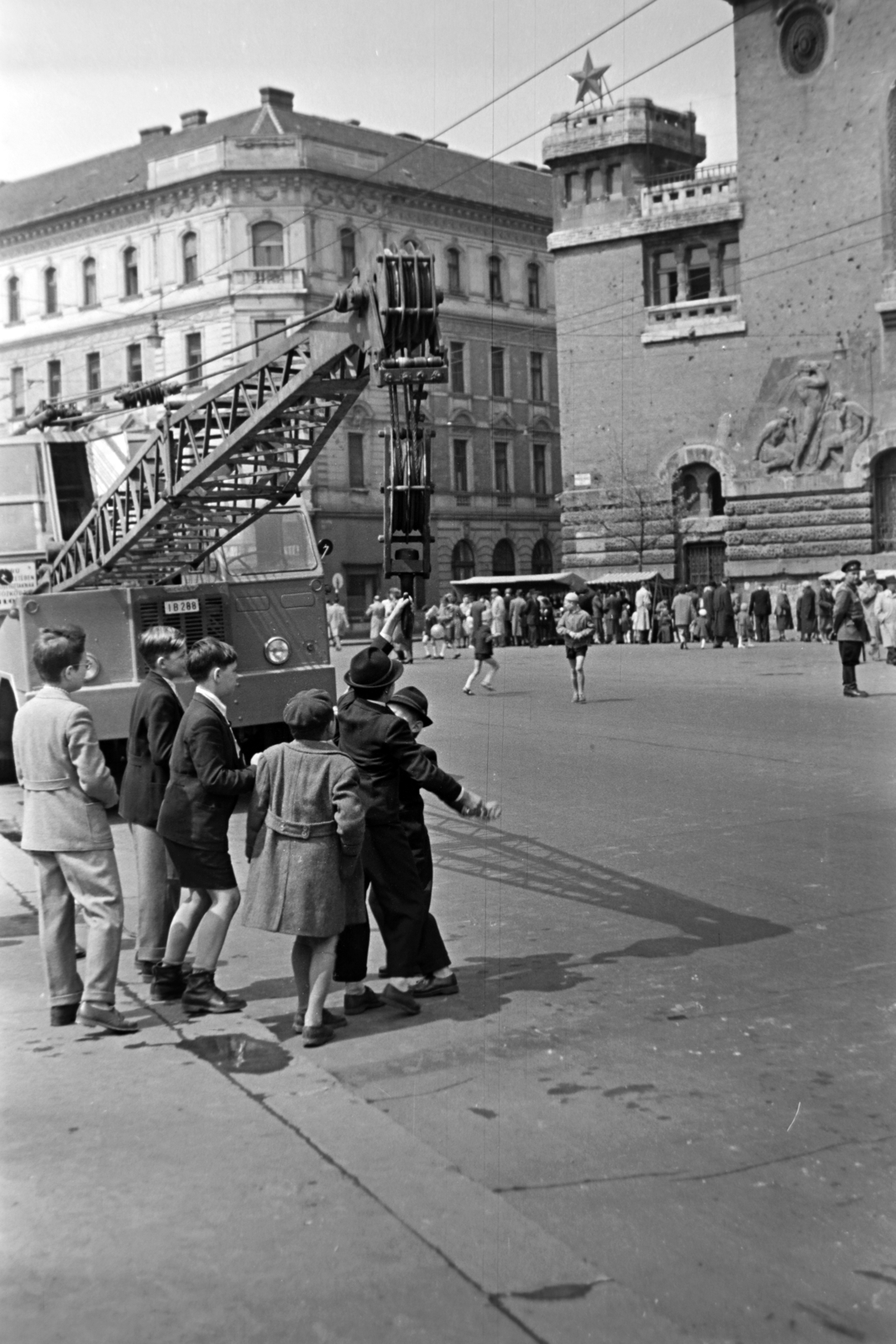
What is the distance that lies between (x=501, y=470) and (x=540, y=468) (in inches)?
102

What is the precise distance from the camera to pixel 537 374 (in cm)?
5391

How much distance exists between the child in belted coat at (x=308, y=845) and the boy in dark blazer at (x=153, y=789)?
1.07 metres

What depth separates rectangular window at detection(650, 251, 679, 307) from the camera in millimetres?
46750

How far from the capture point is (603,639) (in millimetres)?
44594

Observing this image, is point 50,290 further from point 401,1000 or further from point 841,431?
point 401,1000

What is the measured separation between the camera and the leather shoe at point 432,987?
7262 mm

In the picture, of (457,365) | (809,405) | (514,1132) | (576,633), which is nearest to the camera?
(514,1132)

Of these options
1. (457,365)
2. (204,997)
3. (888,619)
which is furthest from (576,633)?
(457,365)

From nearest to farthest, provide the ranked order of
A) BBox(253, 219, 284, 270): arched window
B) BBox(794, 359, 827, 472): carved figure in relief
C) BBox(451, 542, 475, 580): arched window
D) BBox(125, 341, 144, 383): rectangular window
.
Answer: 1. BBox(794, 359, 827, 472): carved figure in relief
2. BBox(125, 341, 144, 383): rectangular window
3. BBox(253, 219, 284, 270): arched window
4. BBox(451, 542, 475, 580): arched window

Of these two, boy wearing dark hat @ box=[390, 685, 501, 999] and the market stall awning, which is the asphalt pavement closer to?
boy wearing dark hat @ box=[390, 685, 501, 999]

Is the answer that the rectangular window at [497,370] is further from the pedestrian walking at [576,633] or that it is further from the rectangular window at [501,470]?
the pedestrian walking at [576,633]

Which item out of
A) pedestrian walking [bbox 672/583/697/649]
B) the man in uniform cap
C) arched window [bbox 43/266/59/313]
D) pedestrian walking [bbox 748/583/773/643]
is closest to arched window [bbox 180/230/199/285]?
arched window [bbox 43/266/59/313]

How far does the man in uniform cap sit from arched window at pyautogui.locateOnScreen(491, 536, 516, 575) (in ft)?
108

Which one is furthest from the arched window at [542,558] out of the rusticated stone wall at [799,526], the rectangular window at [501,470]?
the rusticated stone wall at [799,526]
